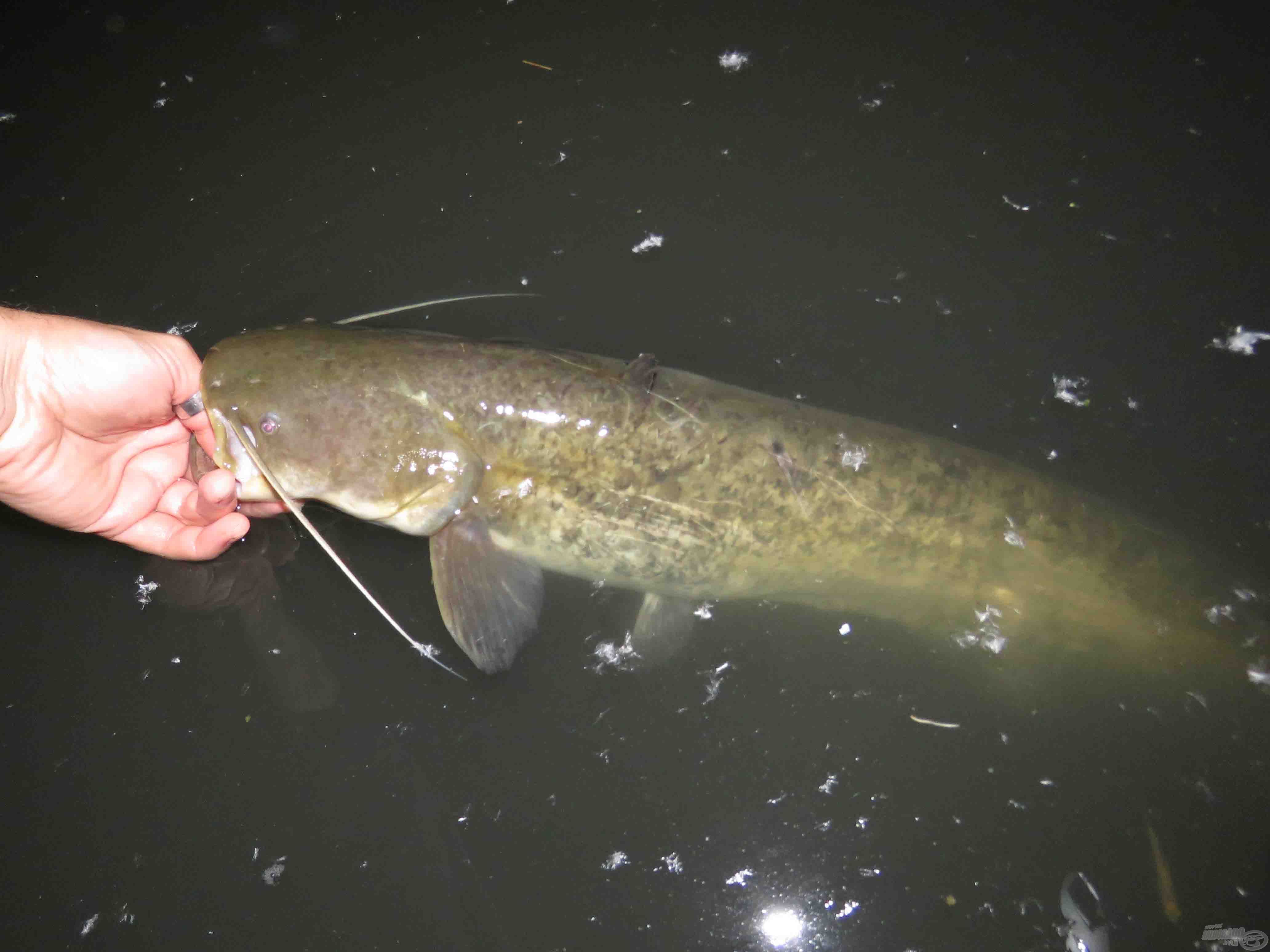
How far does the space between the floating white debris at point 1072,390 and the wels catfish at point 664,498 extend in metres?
0.49

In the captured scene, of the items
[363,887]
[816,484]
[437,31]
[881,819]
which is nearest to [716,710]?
[881,819]

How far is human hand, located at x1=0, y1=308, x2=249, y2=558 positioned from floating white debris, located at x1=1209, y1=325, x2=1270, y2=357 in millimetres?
3472

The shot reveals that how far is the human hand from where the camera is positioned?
237 cm

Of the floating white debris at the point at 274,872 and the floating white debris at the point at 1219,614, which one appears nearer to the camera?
the floating white debris at the point at 274,872

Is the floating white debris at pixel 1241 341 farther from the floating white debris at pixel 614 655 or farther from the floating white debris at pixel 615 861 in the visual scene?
the floating white debris at pixel 615 861

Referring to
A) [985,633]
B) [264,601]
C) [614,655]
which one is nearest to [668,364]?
[614,655]

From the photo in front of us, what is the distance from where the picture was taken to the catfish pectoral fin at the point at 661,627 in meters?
2.80

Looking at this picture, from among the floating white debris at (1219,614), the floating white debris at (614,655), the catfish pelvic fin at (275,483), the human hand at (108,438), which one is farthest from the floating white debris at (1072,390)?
the human hand at (108,438)

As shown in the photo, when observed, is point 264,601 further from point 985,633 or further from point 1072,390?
point 1072,390

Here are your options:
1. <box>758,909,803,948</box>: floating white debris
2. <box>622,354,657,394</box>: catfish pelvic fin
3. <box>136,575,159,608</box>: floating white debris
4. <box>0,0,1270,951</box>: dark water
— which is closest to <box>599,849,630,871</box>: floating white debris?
<box>0,0,1270,951</box>: dark water

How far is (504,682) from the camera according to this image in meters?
2.77

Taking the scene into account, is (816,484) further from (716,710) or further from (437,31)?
(437,31)

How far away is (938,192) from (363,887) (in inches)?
132

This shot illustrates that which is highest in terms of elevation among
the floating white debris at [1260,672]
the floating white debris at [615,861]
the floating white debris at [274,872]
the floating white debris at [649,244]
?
the floating white debris at [649,244]
